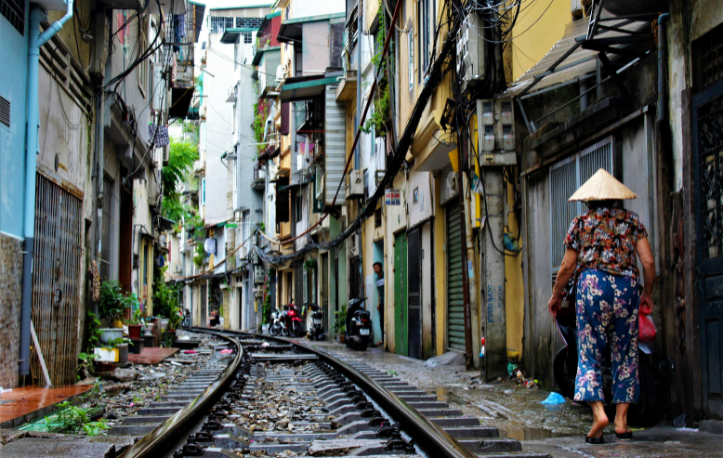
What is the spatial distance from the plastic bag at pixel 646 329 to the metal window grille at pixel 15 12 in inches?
253

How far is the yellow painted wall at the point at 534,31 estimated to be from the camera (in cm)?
962

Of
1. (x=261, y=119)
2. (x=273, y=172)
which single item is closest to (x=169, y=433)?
(x=273, y=172)

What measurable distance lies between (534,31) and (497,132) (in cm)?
165

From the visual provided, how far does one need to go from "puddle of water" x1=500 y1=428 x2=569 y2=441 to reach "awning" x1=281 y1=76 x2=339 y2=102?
64.7ft

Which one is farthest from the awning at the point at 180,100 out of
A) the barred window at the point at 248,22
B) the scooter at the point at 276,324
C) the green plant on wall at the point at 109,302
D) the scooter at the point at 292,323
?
the barred window at the point at 248,22

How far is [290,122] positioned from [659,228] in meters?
27.4

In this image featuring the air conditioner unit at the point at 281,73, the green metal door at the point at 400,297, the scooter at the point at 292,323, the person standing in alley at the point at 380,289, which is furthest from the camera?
the air conditioner unit at the point at 281,73

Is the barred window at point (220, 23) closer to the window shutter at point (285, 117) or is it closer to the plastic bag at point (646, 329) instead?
the window shutter at point (285, 117)

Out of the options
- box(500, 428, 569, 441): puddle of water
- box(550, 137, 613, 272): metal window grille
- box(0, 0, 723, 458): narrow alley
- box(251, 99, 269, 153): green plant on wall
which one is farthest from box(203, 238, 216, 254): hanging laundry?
box(500, 428, 569, 441): puddle of water

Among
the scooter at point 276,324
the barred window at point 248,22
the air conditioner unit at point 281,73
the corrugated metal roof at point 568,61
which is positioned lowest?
the scooter at point 276,324

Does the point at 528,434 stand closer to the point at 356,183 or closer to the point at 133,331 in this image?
the point at 133,331

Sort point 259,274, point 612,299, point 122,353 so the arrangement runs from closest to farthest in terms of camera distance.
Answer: point 612,299 < point 122,353 < point 259,274

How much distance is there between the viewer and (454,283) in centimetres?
1262

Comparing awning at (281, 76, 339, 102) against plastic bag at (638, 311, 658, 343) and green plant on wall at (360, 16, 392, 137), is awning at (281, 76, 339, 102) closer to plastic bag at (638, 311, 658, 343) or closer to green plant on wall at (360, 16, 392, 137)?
green plant on wall at (360, 16, 392, 137)
